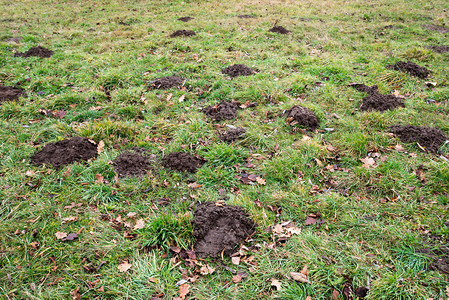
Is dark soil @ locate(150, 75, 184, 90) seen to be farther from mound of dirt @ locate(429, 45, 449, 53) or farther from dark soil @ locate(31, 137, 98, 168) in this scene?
mound of dirt @ locate(429, 45, 449, 53)

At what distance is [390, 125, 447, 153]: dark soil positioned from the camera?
4.04 meters

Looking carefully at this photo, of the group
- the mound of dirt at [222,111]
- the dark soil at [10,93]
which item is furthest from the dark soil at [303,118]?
the dark soil at [10,93]

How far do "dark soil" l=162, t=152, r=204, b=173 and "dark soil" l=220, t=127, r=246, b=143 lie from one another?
631 mm

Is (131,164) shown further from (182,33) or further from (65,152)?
(182,33)

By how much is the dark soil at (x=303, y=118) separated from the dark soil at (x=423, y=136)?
1.30 metres

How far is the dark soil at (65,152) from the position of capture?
397cm

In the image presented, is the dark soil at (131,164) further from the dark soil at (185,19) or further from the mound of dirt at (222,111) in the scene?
the dark soil at (185,19)

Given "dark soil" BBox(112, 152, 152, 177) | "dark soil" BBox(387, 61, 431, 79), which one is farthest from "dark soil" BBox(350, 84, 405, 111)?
"dark soil" BBox(112, 152, 152, 177)

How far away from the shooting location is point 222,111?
5.06 m

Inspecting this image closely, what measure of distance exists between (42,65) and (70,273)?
6479 millimetres

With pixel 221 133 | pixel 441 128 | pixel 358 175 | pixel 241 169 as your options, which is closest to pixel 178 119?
pixel 221 133

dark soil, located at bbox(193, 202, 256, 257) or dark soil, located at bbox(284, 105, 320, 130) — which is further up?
A: dark soil, located at bbox(284, 105, 320, 130)

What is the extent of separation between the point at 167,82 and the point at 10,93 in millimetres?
3382

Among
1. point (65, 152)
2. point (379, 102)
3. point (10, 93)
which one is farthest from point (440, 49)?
point (10, 93)
